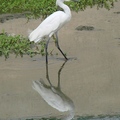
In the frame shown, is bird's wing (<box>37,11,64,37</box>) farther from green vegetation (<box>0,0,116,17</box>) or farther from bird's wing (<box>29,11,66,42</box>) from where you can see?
green vegetation (<box>0,0,116,17</box>)

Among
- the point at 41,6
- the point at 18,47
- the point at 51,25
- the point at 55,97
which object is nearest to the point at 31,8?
the point at 41,6

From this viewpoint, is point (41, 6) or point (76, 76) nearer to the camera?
point (76, 76)

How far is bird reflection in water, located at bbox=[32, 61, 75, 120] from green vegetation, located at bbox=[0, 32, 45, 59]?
120 centimetres

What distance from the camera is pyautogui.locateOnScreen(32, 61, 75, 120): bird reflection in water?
7.19m

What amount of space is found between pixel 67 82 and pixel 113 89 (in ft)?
2.57

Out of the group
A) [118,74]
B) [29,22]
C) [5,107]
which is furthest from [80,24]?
[5,107]

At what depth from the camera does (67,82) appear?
814cm

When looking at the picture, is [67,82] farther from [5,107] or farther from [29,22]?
[29,22]

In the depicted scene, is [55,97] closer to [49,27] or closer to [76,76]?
[76,76]

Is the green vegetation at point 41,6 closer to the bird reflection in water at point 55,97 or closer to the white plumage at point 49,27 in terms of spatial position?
the white plumage at point 49,27

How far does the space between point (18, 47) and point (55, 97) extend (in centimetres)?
231

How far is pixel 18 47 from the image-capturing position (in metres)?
9.70

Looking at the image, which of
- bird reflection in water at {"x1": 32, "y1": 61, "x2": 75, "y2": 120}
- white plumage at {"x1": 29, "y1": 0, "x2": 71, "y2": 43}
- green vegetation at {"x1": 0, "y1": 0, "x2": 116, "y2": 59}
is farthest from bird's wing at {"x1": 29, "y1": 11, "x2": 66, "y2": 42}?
green vegetation at {"x1": 0, "y1": 0, "x2": 116, "y2": 59}

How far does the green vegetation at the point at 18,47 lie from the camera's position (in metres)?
9.52
